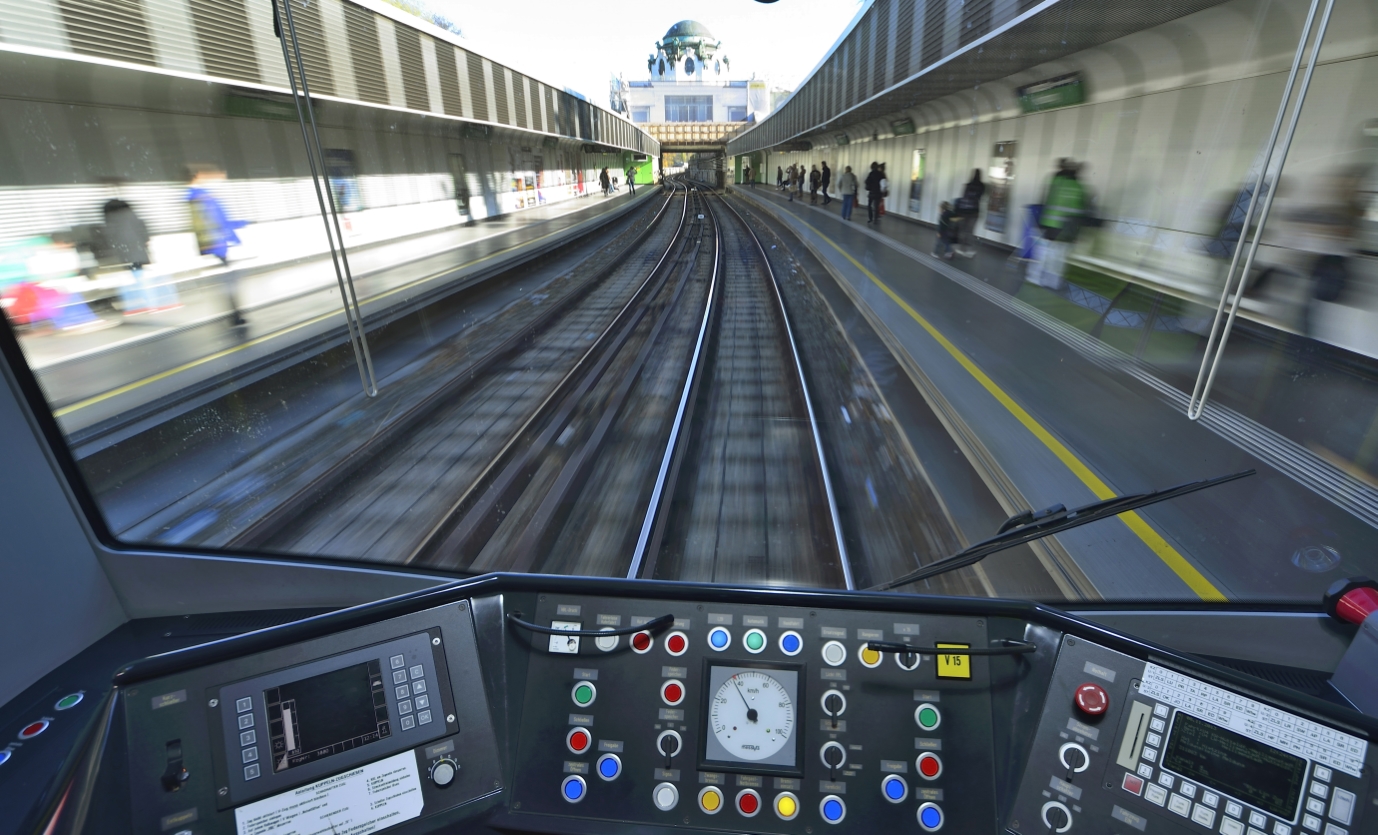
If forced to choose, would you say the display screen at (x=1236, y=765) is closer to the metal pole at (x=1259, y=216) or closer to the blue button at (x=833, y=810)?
the blue button at (x=833, y=810)

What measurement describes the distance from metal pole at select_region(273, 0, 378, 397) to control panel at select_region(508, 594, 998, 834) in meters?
1.81

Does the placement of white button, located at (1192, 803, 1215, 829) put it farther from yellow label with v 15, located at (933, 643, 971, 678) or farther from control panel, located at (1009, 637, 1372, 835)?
yellow label with v 15, located at (933, 643, 971, 678)

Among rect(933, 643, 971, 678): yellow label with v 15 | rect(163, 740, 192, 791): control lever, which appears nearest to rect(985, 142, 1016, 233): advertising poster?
rect(933, 643, 971, 678): yellow label with v 15

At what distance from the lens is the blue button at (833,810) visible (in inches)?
52.6

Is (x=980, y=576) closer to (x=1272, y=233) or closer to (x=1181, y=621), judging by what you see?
(x=1181, y=621)

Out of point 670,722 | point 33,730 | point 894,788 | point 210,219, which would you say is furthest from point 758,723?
point 210,219

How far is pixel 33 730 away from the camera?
155 cm

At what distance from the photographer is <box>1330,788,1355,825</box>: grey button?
1088 millimetres

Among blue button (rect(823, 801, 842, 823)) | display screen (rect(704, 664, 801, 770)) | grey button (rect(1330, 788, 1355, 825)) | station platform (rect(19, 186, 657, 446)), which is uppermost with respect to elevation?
station platform (rect(19, 186, 657, 446))

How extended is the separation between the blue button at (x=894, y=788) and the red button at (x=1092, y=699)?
427 millimetres

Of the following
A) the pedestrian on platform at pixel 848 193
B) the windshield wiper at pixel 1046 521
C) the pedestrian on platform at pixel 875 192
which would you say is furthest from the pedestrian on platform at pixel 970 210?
the pedestrian on platform at pixel 848 193

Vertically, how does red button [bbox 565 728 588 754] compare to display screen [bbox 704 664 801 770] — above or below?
below

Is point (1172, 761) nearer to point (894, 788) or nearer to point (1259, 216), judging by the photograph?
point (894, 788)

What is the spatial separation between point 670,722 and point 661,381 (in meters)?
4.55
